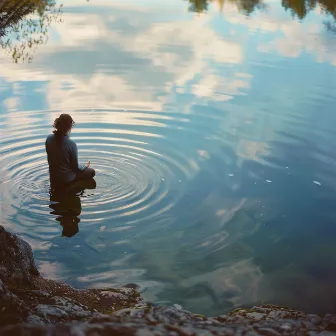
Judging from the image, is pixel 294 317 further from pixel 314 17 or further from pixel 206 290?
pixel 314 17

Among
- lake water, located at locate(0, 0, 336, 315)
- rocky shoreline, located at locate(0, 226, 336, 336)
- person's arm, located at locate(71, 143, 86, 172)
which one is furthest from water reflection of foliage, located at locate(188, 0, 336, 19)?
rocky shoreline, located at locate(0, 226, 336, 336)

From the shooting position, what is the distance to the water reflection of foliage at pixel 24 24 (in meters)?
17.6

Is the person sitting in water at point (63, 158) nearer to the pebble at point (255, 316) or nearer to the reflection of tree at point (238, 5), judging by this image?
the pebble at point (255, 316)

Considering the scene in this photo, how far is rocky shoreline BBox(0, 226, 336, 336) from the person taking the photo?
3.53 m

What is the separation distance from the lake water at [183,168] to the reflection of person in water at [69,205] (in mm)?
31

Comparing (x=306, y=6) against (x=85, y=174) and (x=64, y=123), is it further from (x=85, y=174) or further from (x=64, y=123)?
(x=64, y=123)

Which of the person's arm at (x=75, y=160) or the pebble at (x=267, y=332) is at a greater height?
the person's arm at (x=75, y=160)

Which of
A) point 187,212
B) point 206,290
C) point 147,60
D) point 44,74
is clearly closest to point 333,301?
point 206,290

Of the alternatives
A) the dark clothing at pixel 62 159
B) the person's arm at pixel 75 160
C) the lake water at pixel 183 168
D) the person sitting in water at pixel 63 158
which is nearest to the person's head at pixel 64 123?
the person sitting in water at pixel 63 158

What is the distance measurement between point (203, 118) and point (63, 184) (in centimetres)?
418

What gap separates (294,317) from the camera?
500 centimetres

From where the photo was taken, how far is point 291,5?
2997cm

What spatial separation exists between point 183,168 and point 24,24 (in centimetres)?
1498

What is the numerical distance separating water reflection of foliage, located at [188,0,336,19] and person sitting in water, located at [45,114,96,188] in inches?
854
